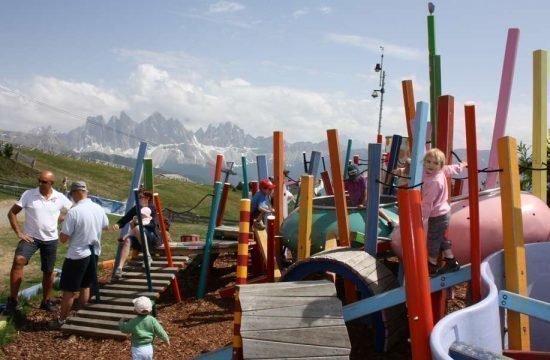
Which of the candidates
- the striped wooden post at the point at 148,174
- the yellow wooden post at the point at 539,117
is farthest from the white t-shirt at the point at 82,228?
the yellow wooden post at the point at 539,117

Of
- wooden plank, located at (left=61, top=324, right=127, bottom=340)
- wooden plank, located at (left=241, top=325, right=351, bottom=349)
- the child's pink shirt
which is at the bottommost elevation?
wooden plank, located at (left=61, top=324, right=127, bottom=340)

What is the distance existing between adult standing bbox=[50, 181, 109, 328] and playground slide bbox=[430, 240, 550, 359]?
13.7 ft

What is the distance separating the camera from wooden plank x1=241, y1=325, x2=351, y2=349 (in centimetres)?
443

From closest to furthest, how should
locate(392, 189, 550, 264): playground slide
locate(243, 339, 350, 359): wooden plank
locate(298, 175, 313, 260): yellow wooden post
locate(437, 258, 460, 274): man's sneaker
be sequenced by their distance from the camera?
locate(243, 339, 350, 359): wooden plank → locate(437, 258, 460, 274): man's sneaker → locate(392, 189, 550, 264): playground slide → locate(298, 175, 313, 260): yellow wooden post

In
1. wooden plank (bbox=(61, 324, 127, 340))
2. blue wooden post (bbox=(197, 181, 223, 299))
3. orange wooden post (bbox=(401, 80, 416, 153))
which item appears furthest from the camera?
orange wooden post (bbox=(401, 80, 416, 153))

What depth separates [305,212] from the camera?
6660 millimetres

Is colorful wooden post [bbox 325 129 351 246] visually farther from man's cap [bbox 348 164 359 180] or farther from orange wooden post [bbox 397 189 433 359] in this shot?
orange wooden post [bbox 397 189 433 359]

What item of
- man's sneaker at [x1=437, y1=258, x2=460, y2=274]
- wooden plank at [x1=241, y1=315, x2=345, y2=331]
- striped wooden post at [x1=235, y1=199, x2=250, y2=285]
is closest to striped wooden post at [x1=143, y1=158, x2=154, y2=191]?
striped wooden post at [x1=235, y1=199, x2=250, y2=285]

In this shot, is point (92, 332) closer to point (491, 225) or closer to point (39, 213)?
point (39, 213)

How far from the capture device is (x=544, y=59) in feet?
21.4

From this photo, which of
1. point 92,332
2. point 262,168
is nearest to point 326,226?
point 262,168

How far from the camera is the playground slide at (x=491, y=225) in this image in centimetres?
592

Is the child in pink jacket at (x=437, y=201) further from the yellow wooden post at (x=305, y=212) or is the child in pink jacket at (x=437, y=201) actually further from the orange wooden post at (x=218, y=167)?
the orange wooden post at (x=218, y=167)

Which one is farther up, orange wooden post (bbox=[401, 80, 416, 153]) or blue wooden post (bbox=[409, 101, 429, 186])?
orange wooden post (bbox=[401, 80, 416, 153])
